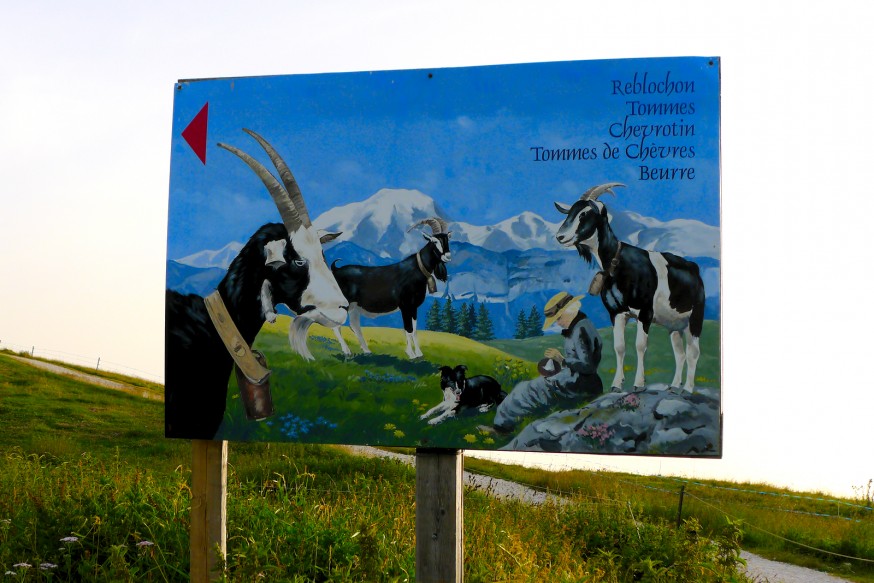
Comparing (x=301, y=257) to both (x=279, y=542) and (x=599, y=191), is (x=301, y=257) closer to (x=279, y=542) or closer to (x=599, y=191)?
(x=599, y=191)

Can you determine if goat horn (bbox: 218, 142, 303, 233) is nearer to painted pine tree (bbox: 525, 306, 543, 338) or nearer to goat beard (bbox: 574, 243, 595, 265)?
painted pine tree (bbox: 525, 306, 543, 338)

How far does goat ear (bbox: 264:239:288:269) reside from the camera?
19.5 feet

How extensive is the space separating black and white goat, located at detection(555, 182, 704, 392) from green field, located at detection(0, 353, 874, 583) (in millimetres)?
1937

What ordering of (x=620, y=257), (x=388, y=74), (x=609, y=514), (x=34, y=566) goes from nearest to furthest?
1. (x=620, y=257)
2. (x=388, y=74)
3. (x=34, y=566)
4. (x=609, y=514)

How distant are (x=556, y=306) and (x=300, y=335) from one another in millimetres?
1747

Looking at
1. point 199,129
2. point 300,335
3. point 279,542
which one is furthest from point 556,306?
point 279,542

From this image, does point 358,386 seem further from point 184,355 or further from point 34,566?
point 34,566

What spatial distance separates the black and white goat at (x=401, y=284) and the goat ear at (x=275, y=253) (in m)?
0.42

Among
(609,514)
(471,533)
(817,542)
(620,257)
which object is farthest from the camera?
(817,542)

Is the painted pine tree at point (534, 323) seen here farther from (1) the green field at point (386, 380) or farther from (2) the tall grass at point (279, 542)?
(2) the tall grass at point (279, 542)

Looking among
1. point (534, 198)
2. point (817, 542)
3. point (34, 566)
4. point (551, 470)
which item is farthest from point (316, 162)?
point (551, 470)

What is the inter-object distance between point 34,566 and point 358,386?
11.8ft

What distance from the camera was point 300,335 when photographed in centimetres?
595

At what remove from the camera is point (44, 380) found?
2631cm
